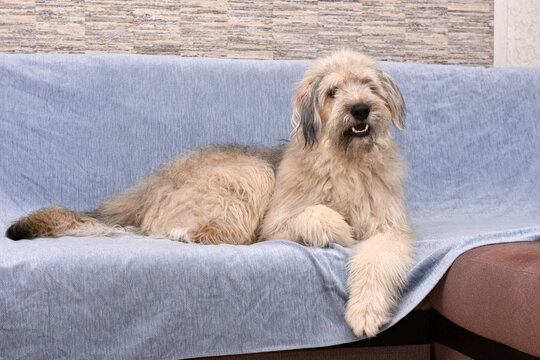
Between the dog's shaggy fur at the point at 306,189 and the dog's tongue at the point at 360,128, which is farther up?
the dog's tongue at the point at 360,128

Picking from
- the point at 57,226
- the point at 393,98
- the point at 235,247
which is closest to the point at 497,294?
the point at 235,247

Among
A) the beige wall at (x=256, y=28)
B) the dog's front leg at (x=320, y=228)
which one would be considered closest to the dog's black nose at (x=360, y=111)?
the dog's front leg at (x=320, y=228)

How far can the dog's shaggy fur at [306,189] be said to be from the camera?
104 inches

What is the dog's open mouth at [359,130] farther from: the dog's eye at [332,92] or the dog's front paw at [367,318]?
the dog's front paw at [367,318]

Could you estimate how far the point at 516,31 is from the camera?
4.42 m

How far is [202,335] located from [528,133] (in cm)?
254

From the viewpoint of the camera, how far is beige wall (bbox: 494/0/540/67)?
4.39 m

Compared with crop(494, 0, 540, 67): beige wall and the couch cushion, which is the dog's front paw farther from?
crop(494, 0, 540, 67): beige wall

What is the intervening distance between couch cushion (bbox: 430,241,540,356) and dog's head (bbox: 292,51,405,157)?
0.72 meters

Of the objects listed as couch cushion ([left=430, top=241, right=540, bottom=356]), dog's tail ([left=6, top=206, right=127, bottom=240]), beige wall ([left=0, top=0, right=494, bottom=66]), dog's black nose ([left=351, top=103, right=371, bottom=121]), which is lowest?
couch cushion ([left=430, top=241, right=540, bottom=356])

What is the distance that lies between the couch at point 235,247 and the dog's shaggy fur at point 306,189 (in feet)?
0.54

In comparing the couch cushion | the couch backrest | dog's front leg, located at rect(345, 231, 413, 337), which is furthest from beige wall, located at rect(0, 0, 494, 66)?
the couch cushion

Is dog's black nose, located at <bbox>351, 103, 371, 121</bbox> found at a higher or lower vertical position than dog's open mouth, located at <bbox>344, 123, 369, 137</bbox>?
higher

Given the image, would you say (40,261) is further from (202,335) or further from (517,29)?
(517,29)
